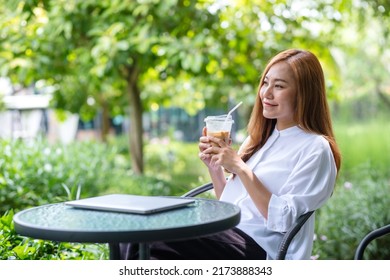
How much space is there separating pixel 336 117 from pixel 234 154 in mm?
7390

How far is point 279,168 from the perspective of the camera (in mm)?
2301

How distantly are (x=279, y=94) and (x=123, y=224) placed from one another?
83cm

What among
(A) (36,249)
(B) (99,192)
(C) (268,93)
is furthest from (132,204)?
(B) (99,192)

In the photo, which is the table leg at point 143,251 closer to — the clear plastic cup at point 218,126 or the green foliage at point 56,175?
the clear plastic cup at point 218,126

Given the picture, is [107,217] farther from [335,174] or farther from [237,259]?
[335,174]

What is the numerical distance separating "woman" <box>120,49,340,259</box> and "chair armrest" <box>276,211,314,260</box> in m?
0.02

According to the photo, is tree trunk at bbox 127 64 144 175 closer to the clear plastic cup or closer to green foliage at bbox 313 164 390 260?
green foliage at bbox 313 164 390 260

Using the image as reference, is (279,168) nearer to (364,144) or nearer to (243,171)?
(243,171)

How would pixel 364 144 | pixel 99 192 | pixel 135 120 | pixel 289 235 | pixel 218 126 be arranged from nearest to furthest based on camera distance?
pixel 289 235, pixel 218 126, pixel 99 192, pixel 135 120, pixel 364 144

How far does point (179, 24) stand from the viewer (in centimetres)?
546

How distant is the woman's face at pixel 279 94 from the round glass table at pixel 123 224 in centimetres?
48

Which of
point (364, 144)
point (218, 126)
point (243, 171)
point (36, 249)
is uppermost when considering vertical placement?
point (218, 126)

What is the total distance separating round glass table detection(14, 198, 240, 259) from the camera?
1.66 m
